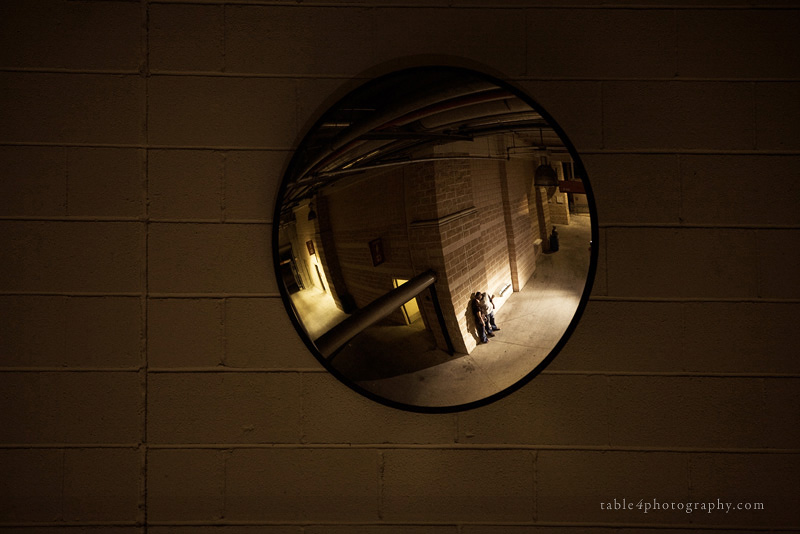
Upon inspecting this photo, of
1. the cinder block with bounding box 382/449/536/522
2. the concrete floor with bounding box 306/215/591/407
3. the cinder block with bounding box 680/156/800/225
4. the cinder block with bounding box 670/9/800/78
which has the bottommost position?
the cinder block with bounding box 382/449/536/522

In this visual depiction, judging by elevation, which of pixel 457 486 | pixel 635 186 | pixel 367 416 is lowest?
pixel 457 486

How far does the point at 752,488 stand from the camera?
113 cm

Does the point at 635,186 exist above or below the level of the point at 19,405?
above

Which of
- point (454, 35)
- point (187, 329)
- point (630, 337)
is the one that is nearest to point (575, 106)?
point (454, 35)

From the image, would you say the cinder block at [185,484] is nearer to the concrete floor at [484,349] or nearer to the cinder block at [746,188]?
the concrete floor at [484,349]

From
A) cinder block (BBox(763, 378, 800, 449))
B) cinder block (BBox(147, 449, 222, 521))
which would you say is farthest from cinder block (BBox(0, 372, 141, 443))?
cinder block (BBox(763, 378, 800, 449))

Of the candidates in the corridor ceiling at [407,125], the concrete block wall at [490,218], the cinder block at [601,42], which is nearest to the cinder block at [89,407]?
the corridor ceiling at [407,125]

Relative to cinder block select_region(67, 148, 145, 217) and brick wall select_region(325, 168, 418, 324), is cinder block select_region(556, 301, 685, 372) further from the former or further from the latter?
cinder block select_region(67, 148, 145, 217)

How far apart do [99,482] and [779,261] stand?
1.96 meters

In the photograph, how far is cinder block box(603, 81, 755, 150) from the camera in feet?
3.65

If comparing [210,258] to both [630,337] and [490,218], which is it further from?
[630,337]

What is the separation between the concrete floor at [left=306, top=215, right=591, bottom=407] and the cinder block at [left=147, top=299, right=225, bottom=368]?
29cm

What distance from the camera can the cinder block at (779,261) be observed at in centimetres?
111

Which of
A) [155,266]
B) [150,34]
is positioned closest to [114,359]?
[155,266]
